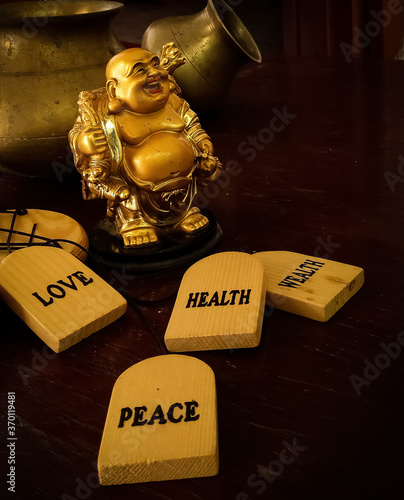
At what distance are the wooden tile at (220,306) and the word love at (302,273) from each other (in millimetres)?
35

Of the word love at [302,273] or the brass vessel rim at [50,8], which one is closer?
the word love at [302,273]

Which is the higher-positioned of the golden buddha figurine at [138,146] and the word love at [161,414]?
the golden buddha figurine at [138,146]

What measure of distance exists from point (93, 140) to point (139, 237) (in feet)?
0.43

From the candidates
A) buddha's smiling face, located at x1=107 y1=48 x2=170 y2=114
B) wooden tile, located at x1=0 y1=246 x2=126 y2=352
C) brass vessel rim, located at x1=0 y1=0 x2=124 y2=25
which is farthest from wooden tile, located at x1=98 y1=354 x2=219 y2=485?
brass vessel rim, located at x1=0 y1=0 x2=124 y2=25

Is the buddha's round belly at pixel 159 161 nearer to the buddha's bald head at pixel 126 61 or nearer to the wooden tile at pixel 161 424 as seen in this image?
the buddha's bald head at pixel 126 61

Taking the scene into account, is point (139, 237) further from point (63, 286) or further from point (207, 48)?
point (207, 48)

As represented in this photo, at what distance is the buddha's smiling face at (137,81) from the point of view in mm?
812

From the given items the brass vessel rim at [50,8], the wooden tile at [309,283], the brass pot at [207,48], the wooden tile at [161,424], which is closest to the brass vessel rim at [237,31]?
the brass pot at [207,48]

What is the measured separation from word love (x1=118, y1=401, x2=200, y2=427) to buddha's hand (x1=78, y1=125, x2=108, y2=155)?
0.36 meters

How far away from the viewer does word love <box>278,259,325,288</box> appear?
75 centimetres

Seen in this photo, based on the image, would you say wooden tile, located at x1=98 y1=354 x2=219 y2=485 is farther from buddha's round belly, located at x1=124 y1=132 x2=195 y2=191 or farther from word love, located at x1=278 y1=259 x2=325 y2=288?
buddha's round belly, located at x1=124 y1=132 x2=195 y2=191

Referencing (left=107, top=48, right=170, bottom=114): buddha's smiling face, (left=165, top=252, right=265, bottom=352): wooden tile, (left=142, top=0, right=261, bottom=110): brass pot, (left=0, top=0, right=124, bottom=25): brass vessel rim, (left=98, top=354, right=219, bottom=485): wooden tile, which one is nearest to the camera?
(left=98, top=354, right=219, bottom=485): wooden tile

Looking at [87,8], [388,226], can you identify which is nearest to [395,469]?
[388,226]

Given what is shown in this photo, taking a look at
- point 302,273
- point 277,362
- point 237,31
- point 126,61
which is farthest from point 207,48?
point 277,362
